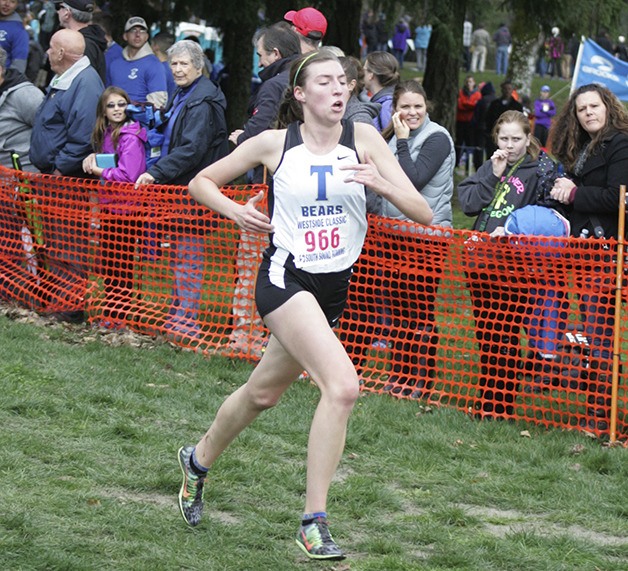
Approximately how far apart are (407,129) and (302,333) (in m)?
3.33

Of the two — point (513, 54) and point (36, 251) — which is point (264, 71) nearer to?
point (36, 251)

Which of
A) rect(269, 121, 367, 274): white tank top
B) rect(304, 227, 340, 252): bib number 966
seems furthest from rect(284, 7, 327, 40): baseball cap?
rect(304, 227, 340, 252): bib number 966

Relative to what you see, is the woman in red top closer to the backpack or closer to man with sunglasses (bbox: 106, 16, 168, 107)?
man with sunglasses (bbox: 106, 16, 168, 107)

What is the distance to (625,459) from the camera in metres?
6.71

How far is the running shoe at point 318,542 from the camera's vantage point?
15.3ft

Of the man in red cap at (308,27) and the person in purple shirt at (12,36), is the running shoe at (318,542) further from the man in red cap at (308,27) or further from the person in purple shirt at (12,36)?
the person in purple shirt at (12,36)

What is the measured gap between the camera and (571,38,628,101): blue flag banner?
52.4 feet

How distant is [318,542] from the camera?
470 cm

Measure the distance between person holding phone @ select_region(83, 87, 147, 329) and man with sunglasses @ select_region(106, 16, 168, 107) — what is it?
8.81 feet

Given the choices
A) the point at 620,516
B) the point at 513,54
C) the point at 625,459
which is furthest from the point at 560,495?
the point at 513,54

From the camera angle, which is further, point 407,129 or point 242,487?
point 407,129

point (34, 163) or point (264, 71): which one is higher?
point (264, 71)

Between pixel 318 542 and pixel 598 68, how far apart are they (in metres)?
13.0

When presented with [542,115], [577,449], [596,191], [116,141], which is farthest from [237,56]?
[577,449]
